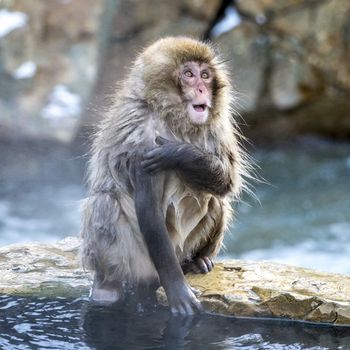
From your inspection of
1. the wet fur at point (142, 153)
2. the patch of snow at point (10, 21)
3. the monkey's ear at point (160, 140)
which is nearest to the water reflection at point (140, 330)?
the wet fur at point (142, 153)

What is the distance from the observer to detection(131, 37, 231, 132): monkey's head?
4.53 metres

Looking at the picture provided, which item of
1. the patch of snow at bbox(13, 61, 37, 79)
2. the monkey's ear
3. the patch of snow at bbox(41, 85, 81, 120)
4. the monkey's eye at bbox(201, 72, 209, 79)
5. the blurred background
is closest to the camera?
the monkey's ear

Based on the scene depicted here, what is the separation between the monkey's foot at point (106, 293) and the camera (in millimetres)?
4621

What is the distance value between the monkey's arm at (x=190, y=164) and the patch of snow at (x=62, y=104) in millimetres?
7054

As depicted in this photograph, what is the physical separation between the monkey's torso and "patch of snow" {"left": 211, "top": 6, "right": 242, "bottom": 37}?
840 cm

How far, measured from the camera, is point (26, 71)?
38.3ft

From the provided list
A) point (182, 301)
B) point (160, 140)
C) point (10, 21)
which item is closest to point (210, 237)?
point (182, 301)

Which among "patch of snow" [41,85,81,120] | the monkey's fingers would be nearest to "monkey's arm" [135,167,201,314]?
the monkey's fingers

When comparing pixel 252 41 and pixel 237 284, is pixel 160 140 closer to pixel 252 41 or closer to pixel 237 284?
pixel 237 284

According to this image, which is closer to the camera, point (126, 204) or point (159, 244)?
point (159, 244)

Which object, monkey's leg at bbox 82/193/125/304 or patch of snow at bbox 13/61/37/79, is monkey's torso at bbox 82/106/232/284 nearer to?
monkey's leg at bbox 82/193/125/304

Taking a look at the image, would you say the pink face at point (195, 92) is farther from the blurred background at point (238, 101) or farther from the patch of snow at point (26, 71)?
the patch of snow at point (26, 71)

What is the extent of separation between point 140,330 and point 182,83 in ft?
4.23

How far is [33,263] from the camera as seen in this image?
5258 millimetres
